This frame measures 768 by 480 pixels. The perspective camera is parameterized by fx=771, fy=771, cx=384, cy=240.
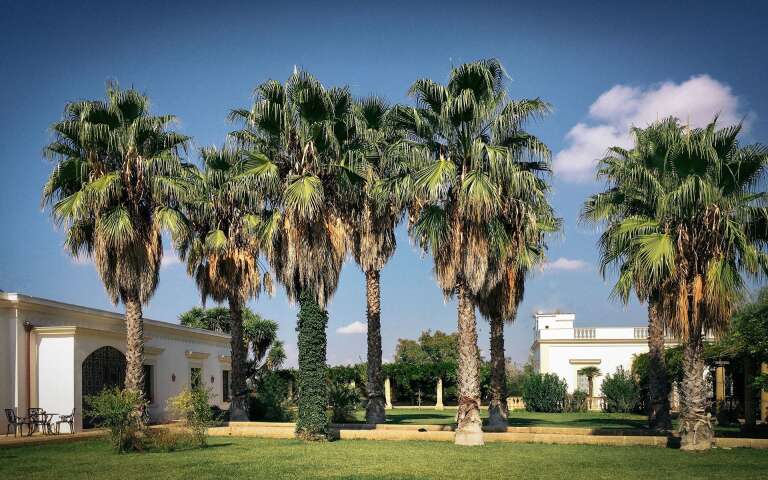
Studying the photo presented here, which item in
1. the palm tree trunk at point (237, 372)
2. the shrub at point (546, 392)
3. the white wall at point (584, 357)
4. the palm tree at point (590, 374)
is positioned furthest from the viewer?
the white wall at point (584, 357)

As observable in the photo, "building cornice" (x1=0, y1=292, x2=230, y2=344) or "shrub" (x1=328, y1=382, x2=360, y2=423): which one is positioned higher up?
"building cornice" (x1=0, y1=292, x2=230, y2=344)

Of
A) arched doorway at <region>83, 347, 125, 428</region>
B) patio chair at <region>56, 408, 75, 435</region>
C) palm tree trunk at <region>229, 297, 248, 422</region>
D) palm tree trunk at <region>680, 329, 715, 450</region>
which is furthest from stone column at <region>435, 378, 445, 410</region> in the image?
palm tree trunk at <region>680, 329, 715, 450</region>

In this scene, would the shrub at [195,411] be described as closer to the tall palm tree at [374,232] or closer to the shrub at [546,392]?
the tall palm tree at [374,232]

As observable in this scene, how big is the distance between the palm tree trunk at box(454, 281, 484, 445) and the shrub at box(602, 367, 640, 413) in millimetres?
21649

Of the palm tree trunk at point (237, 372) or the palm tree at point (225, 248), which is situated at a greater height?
the palm tree at point (225, 248)

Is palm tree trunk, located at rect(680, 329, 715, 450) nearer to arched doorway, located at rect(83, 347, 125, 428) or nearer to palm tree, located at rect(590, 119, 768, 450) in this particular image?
palm tree, located at rect(590, 119, 768, 450)

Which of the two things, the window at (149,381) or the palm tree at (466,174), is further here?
the window at (149,381)

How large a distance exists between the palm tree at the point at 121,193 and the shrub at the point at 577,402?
26507 millimetres

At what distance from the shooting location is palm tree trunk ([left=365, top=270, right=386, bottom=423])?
26.1 m

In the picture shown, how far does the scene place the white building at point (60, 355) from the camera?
23.3m

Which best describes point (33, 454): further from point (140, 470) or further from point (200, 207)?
point (200, 207)

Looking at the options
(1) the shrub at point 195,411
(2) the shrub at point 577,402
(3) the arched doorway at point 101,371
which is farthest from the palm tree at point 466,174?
(2) the shrub at point 577,402

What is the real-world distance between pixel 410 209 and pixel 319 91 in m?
5.65

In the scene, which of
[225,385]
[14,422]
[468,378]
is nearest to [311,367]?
[468,378]
